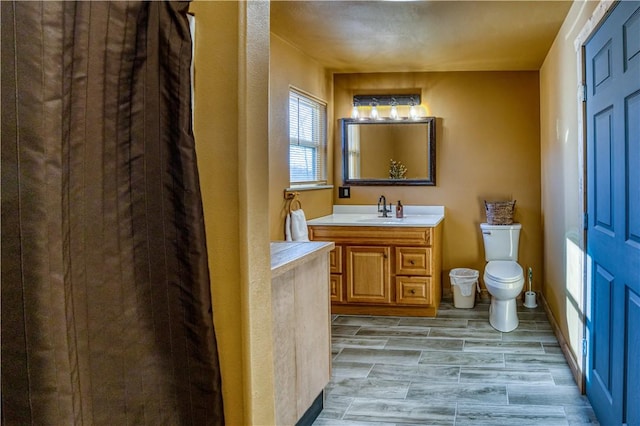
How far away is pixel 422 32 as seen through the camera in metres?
3.69

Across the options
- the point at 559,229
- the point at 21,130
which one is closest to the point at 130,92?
the point at 21,130

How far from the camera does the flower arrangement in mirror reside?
507cm

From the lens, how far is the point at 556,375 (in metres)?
3.04

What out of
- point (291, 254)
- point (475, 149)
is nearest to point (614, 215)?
point (291, 254)

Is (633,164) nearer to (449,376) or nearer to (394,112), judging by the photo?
(449,376)

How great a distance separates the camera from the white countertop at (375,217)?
14.4 feet

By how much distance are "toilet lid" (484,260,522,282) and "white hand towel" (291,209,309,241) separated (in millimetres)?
1466

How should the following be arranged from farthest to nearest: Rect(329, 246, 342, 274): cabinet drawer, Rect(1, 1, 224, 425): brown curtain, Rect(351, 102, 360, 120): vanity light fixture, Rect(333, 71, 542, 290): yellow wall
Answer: Rect(351, 102, 360, 120): vanity light fixture
Rect(333, 71, 542, 290): yellow wall
Rect(329, 246, 342, 274): cabinet drawer
Rect(1, 1, 224, 425): brown curtain

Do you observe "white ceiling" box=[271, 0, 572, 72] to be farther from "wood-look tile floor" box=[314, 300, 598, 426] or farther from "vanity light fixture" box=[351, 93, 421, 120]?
"wood-look tile floor" box=[314, 300, 598, 426]

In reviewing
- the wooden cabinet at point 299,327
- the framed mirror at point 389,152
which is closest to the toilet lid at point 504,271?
the framed mirror at point 389,152

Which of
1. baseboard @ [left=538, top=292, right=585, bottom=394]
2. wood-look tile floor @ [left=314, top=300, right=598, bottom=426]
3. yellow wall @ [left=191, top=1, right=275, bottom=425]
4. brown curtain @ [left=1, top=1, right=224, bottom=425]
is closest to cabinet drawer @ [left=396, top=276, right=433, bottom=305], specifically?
wood-look tile floor @ [left=314, top=300, right=598, bottom=426]

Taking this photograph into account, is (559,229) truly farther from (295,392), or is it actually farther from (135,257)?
(135,257)

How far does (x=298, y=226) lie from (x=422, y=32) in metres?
1.66

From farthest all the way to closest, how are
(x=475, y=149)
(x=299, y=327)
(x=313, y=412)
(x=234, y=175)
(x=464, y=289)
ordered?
1. (x=475, y=149)
2. (x=464, y=289)
3. (x=313, y=412)
4. (x=299, y=327)
5. (x=234, y=175)
